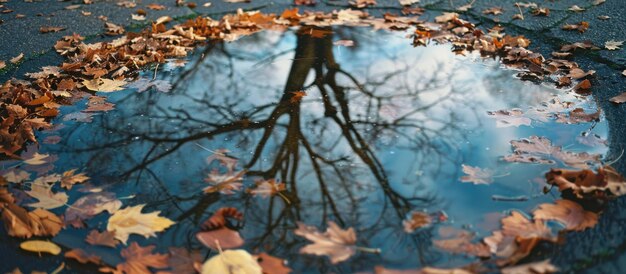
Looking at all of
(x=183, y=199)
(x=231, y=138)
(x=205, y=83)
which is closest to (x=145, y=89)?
(x=205, y=83)

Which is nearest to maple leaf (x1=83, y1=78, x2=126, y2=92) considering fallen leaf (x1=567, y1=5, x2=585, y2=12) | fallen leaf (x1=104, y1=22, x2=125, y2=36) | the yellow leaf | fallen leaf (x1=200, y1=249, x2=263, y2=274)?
fallen leaf (x1=104, y1=22, x2=125, y2=36)

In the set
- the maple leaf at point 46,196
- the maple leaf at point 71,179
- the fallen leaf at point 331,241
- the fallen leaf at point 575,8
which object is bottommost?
the fallen leaf at point 331,241

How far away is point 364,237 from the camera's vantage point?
1.47 metres

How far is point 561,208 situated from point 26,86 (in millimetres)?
2447

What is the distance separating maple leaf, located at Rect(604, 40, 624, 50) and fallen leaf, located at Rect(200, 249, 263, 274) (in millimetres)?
2437

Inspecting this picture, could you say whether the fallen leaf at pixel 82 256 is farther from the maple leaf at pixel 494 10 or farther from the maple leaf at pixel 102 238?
the maple leaf at pixel 494 10

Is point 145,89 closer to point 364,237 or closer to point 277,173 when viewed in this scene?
point 277,173

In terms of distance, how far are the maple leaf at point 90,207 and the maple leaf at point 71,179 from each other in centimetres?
11

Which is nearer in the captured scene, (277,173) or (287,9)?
(277,173)

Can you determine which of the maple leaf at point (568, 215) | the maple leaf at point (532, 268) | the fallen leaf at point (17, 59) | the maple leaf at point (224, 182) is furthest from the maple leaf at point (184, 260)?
the fallen leaf at point (17, 59)

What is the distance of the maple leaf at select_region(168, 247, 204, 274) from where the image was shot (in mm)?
1372

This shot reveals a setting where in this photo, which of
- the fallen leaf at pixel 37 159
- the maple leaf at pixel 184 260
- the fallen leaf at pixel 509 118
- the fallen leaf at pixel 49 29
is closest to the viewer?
the maple leaf at pixel 184 260

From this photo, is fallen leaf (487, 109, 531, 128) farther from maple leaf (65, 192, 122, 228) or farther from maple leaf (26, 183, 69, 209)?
maple leaf (26, 183, 69, 209)

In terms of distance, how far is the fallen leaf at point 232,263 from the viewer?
1.35 m
